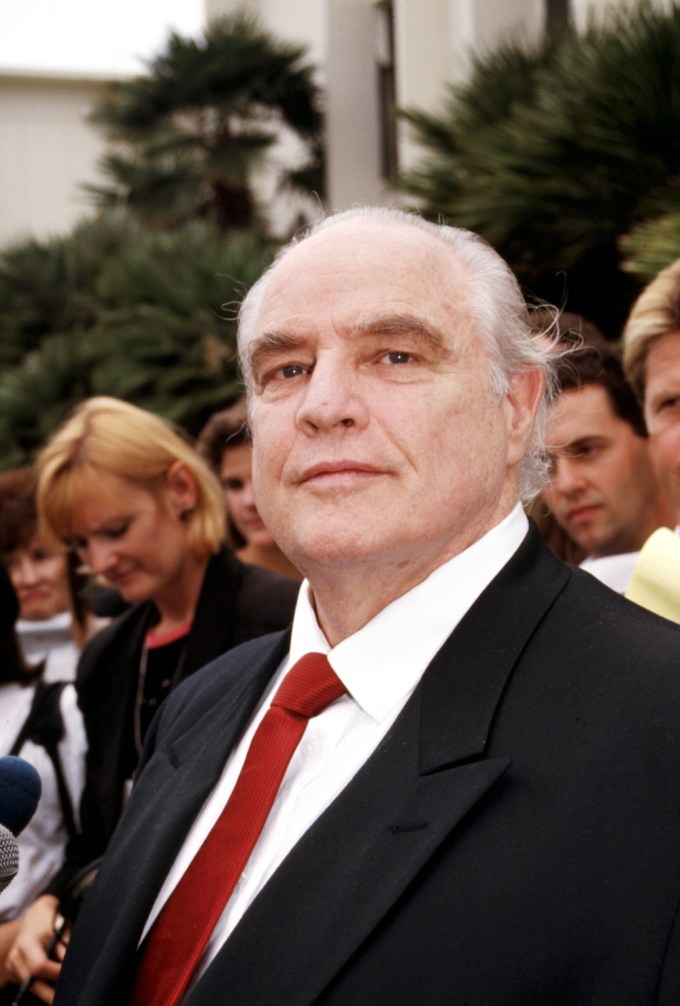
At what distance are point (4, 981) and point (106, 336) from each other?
9063 mm

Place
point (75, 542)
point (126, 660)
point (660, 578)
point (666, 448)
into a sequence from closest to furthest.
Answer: point (660, 578) < point (666, 448) < point (126, 660) < point (75, 542)

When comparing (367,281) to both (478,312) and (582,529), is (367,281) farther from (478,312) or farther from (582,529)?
(582,529)

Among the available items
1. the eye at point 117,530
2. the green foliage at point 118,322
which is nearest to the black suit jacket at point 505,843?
the eye at point 117,530

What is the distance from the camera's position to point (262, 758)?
6.09 ft

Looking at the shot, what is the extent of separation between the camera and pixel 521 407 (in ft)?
6.72

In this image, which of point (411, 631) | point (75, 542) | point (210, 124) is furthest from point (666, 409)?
point (210, 124)

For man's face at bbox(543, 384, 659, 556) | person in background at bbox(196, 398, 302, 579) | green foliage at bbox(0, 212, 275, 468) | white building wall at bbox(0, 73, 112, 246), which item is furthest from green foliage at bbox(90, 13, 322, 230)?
man's face at bbox(543, 384, 659, 556)

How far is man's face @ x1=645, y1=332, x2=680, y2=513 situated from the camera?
2643 millimetres

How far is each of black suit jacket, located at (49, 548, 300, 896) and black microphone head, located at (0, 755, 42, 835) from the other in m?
1.58

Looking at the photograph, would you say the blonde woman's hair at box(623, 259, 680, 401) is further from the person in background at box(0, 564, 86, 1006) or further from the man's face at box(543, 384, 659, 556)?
the person in background at box(0, 564, 86, 1006)

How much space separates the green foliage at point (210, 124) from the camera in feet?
51.9

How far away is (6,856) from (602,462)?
2.25 meters

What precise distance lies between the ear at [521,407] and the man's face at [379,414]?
0.6 inches

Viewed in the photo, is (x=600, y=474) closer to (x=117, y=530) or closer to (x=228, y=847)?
(x=117, y=530)
